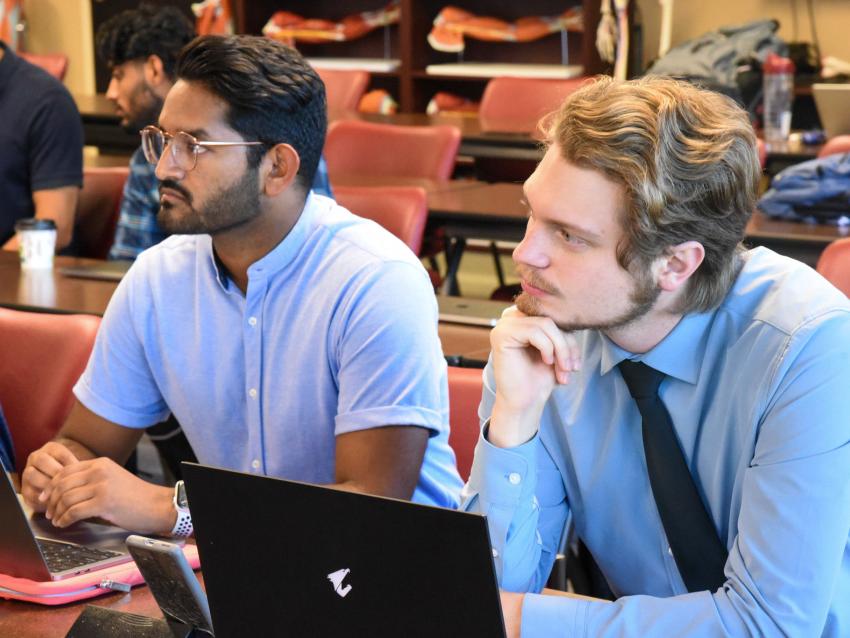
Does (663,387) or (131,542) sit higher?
(663,387)

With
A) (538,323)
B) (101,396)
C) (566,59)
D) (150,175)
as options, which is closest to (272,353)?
(101,396)

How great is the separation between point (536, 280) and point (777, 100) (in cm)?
406

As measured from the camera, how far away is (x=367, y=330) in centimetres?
189

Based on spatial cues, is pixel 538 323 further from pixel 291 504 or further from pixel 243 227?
pixel 243 227

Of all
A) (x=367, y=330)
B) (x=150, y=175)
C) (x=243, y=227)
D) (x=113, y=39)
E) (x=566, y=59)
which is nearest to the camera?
(x=367, y=330)

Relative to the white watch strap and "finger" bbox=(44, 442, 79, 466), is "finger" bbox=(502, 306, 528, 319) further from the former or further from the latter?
"finger" bbox=(44, 442, 79, 466)

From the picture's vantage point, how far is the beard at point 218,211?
78.5 inches

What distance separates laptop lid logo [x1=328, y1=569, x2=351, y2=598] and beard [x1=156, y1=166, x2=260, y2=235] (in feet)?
2.97

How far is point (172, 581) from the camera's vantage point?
4.63 feet

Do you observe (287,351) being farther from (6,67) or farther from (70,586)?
(6,67)

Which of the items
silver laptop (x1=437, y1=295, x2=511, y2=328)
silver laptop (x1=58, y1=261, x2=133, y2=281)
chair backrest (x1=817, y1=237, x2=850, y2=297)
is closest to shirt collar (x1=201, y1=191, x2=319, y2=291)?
silver laptop (x1=437, y1=295, x2=511, y2=328)

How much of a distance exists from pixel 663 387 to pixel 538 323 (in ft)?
0.54

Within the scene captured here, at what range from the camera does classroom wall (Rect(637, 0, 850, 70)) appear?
6273 mm

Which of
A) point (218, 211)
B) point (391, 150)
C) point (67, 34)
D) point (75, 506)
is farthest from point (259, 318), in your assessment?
point (67, 34)
